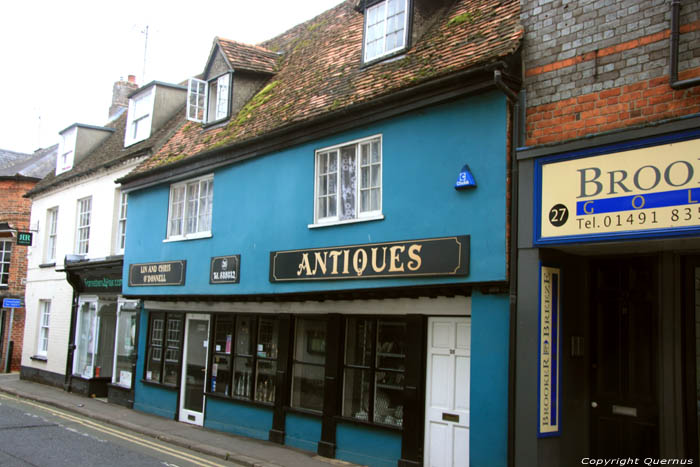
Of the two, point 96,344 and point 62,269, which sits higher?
point 62,269

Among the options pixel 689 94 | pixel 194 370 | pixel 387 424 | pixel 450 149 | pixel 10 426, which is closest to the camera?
pixel 689 94

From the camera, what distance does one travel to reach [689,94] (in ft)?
22.4

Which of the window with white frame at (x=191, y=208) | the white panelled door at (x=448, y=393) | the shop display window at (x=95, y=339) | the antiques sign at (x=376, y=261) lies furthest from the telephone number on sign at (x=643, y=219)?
the shop display window at (x=95, y=339)

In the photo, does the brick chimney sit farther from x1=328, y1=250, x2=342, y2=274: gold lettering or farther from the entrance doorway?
x1=328, y1=250, x2=342, y2=274: gold lettering

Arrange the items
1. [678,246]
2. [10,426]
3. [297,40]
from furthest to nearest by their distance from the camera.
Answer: [297,40]
[10,426]
[678,246]

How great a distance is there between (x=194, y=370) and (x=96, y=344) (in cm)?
556

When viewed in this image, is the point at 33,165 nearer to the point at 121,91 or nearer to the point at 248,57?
the point at 121,91

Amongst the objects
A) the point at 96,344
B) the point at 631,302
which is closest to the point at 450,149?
the point at 631,302

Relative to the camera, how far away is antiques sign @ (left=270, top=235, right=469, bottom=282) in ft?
28.7

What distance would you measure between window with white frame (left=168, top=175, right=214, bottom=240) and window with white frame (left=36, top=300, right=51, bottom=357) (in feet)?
30.5

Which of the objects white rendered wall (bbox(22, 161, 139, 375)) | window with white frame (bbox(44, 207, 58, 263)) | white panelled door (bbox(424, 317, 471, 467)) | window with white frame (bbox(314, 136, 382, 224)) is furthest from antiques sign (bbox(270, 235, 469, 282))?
Result: window with white frame (bbox(44, 207, 58, 263))

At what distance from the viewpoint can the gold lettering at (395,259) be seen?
9445 mm

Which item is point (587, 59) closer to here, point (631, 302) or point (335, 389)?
point (631, 302)

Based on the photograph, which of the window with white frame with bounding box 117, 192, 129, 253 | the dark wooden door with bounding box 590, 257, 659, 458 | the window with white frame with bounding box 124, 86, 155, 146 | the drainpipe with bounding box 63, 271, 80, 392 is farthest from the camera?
the drainpipe with bounding box 63, 271, 80, 392
